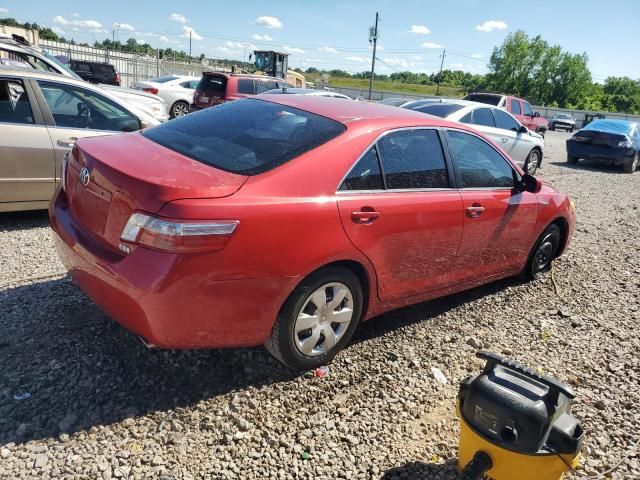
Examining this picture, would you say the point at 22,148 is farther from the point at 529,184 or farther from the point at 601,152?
the point at 601,152

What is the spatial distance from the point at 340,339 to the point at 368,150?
118 centimetres

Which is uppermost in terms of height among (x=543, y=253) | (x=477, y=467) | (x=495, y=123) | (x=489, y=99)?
(x=489, y=99)

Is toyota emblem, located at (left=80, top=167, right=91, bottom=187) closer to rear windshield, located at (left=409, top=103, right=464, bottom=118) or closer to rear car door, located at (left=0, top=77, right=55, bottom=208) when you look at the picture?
rear car door, located at (left=0, top=77, right=55, bottom=208)

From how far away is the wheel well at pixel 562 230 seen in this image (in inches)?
197

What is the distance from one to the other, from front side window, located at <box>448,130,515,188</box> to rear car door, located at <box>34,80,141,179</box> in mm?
3745

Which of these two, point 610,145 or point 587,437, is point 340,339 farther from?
point 610,145

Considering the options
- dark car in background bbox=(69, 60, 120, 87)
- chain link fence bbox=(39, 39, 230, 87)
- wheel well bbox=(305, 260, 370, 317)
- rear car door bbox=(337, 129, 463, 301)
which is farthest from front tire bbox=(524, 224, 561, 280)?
chain link fence bbox=(39, 39, 230, 87)

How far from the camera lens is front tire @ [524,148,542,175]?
39.2 feet

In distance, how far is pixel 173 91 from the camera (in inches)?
617

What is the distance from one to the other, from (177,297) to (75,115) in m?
3.91

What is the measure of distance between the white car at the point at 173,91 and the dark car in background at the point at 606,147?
11486 mm

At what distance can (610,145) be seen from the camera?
1446cm

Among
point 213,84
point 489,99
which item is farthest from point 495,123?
point 213,84

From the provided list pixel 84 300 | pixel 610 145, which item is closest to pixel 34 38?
pixel 610 145
